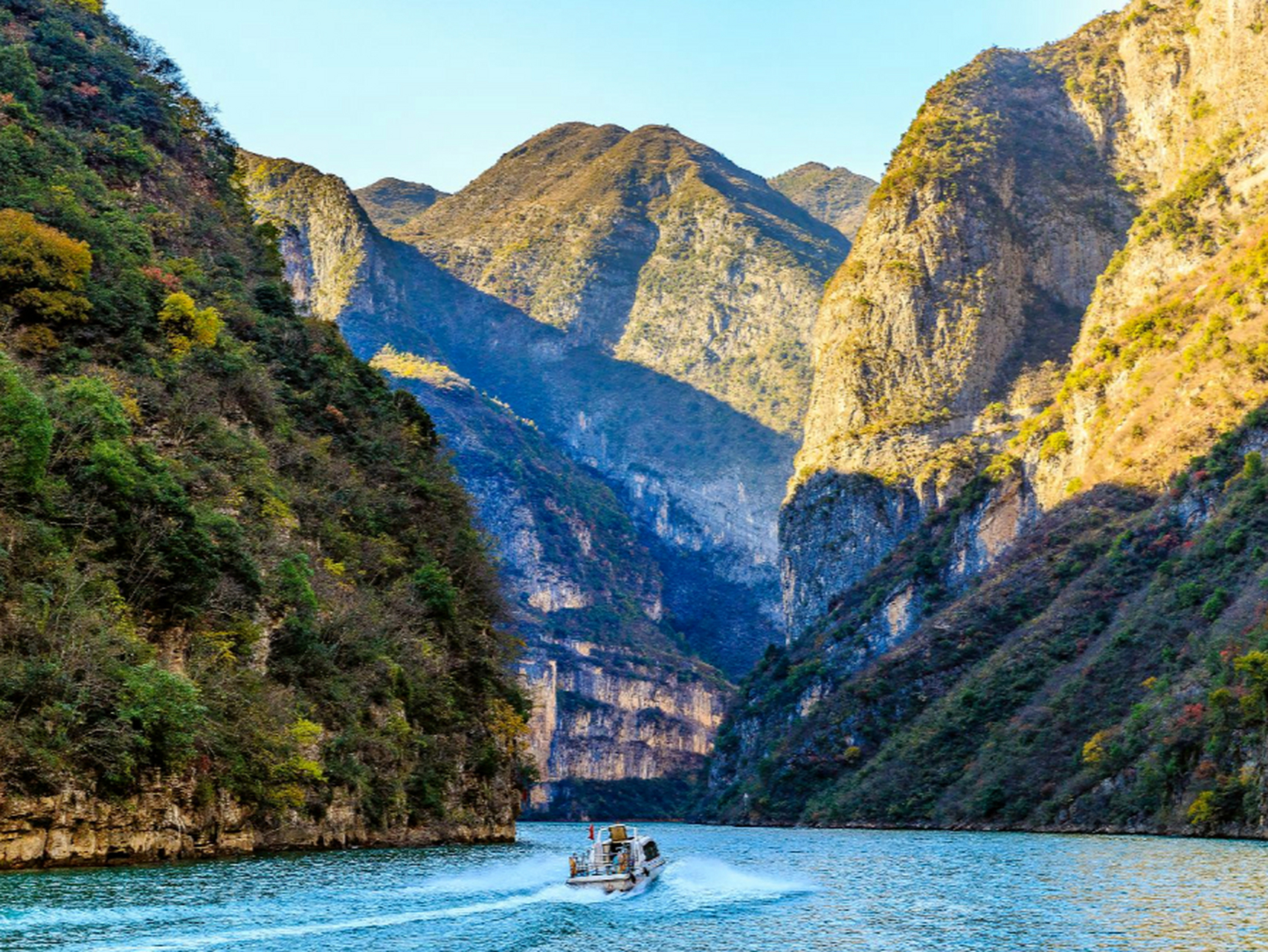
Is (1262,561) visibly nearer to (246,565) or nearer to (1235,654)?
(1235,654)

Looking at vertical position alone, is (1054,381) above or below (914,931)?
above

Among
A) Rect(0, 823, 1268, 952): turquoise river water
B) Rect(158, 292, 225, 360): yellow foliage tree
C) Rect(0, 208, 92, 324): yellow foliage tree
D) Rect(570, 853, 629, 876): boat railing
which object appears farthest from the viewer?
Rect(158, 292, 225, 360): yellow foliage tree

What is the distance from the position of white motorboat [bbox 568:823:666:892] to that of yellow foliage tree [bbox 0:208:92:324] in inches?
1309

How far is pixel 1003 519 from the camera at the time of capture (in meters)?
160

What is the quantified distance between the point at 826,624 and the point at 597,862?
146m

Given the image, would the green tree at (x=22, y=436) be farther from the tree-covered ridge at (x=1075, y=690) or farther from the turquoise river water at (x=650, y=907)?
the tree-covered ridge at (x=1075, y=690)

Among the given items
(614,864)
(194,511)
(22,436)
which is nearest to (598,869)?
(614,864)

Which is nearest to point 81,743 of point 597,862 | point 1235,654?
point 597,862

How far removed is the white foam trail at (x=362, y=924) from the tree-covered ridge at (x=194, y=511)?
1143 centimetres

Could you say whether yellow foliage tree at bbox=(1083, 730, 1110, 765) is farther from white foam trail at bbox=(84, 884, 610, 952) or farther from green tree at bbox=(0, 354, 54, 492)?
green tree at bbox=(0, 354, 54, 492)

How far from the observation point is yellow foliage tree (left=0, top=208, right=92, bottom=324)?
206ft

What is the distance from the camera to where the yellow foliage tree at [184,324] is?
69938mm

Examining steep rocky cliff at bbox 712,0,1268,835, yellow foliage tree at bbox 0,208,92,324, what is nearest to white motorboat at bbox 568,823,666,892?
yellow foliage tree at bbox 0,208,92,324

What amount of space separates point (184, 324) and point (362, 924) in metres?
40.7
